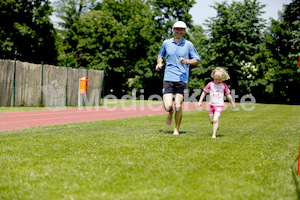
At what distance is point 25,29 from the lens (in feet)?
119

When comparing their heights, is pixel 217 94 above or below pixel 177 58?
below

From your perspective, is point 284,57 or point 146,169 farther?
point 284,57

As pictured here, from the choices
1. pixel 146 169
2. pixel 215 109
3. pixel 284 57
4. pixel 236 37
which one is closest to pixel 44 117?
pixel 215 109

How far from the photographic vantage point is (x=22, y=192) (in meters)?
3.60

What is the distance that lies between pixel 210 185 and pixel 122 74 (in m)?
44.4

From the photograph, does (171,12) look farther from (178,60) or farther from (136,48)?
(178,60)

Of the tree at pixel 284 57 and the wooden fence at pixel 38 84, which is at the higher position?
the tree at pixel 284 57

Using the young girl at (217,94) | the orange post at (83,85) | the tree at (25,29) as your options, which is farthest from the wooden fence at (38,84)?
the tree at (25,29)

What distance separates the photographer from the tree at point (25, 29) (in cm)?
3628

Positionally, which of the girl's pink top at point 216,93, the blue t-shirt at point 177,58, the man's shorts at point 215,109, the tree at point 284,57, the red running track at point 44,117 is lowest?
the red running track at point 44,117

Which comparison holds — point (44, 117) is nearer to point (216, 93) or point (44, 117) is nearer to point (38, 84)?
point (38, 84)

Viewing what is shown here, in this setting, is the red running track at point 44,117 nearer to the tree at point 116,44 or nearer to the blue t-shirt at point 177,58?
the blue t-shirt at point 177,58

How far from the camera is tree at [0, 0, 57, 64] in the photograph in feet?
119

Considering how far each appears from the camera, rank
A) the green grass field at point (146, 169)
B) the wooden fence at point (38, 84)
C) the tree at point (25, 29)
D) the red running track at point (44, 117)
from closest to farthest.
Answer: the green grass field at point (146, 169) < the red running track at point (44, 117) < the wooden fence at point (38, 84) < the tree at point (25, 29)
